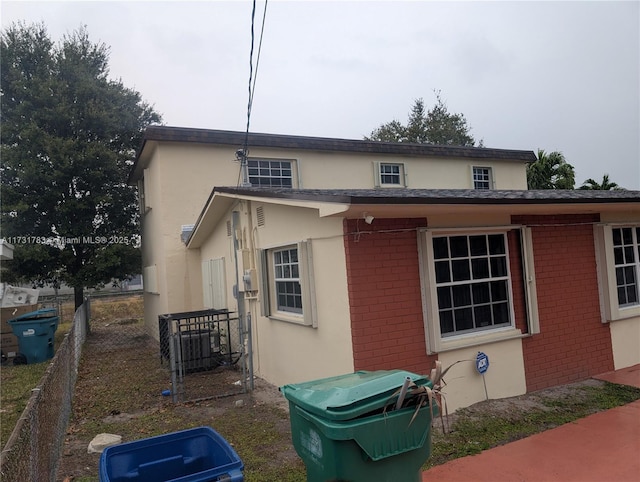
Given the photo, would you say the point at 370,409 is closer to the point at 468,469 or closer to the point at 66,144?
the point at 468,469

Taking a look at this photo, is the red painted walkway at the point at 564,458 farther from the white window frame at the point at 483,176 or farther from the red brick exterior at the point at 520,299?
the white window frame at the point at 483,176

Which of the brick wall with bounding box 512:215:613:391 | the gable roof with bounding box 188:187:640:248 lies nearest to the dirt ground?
the brick wall with bounding box 512:215:613:391

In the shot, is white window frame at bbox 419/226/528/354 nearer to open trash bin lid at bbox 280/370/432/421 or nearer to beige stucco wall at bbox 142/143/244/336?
open trash bin lid at bbox 280/370/432/421

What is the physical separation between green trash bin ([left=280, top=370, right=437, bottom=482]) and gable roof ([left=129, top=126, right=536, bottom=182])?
9820 mm

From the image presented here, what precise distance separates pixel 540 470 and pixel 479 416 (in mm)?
1378

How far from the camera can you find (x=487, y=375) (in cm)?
609

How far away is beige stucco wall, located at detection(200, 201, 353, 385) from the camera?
18.6ft

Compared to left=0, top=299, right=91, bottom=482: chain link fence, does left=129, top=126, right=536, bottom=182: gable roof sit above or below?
above

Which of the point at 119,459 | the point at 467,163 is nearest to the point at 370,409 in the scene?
the point at 119,459

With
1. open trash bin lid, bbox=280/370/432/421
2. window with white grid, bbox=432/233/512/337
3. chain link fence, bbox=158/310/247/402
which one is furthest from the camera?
chain link fence, bbox=158/310/247/402

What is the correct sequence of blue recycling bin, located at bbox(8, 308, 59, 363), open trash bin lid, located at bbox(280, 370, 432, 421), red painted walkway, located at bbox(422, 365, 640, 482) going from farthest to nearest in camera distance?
blue recycling bin, located at bbox(8, 308, 59, 363), red painted walkway, located at bbox(422, 365, 640, 482), open trash bin lid, located at bbox(280, 370, 432, 421)

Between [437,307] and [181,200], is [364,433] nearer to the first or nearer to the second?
[437,307]

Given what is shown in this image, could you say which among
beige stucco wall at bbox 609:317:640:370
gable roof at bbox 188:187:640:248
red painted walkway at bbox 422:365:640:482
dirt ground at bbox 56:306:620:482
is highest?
gable roof at bbox 188:187:640:248

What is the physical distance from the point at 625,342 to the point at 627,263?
4.36 ft
